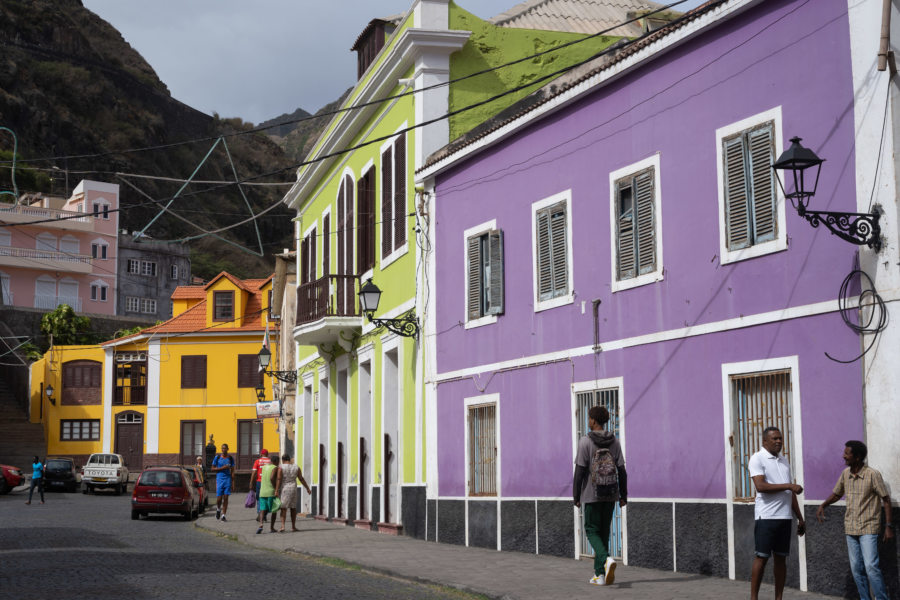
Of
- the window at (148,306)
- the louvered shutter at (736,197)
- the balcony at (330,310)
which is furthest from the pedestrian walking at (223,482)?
the window at (148,306)

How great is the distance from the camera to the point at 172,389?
59.4m

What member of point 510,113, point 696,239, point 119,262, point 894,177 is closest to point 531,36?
point 510,113

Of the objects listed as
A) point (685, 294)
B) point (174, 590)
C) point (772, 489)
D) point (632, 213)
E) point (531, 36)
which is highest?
point (531, 36)

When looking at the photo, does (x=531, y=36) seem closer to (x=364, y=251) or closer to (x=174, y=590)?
(x=364, y=251)

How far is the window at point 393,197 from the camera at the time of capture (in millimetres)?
22672

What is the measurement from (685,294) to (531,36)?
1045 centimetres

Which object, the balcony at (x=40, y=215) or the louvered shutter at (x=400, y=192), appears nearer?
the louvered shutter at (x=400, y=192)

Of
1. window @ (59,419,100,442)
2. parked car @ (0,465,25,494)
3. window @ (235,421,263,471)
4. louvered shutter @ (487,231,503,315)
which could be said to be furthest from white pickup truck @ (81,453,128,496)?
louvered shutter @ (487,231,503,315)

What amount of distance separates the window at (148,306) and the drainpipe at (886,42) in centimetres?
8346

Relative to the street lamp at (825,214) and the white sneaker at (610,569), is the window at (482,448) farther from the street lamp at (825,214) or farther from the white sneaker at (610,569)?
the street lamp at (825,214)

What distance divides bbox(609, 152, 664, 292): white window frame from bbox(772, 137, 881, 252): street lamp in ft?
9.76

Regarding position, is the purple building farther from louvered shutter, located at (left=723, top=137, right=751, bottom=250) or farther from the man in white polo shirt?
the man in white polo shirt

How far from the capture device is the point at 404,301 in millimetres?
22453

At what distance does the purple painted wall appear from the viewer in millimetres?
11633
